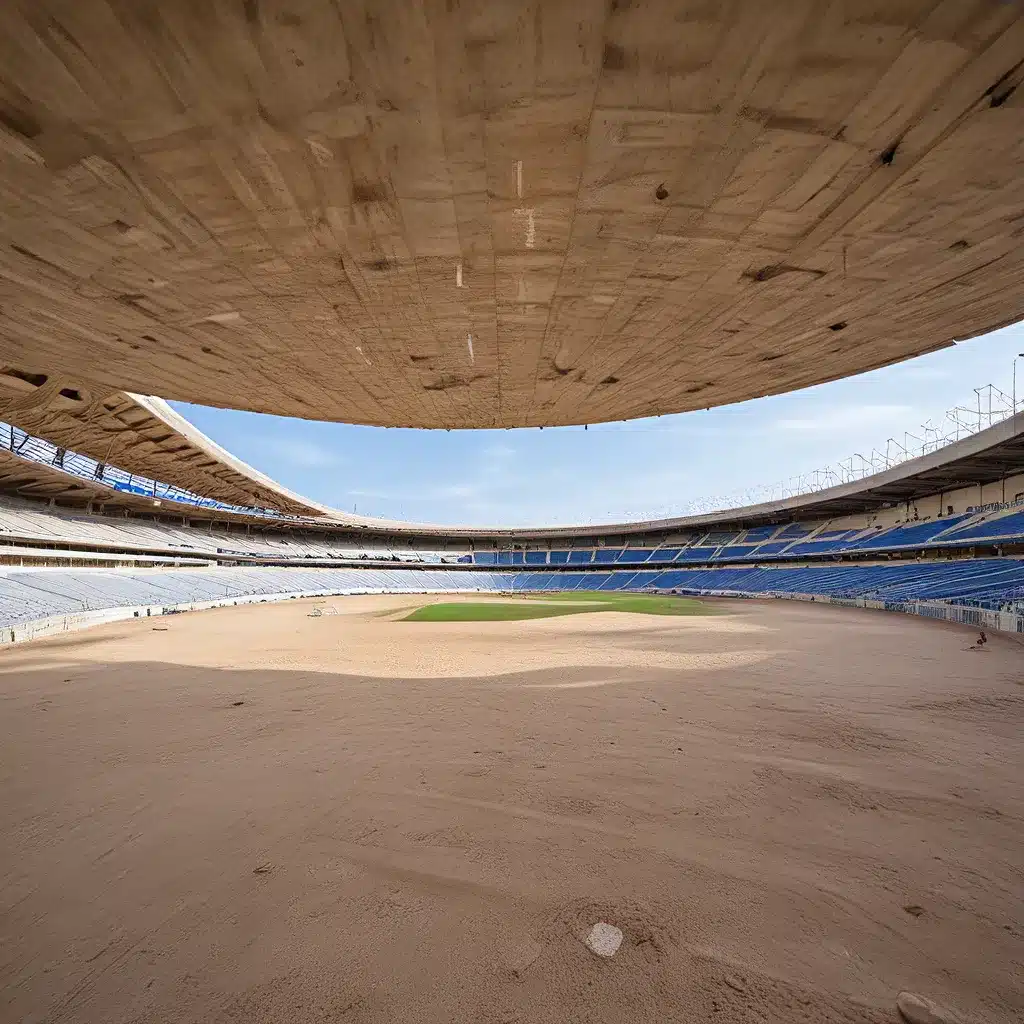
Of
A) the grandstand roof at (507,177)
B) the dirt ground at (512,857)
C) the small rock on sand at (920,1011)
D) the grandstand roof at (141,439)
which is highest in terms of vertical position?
the grandstand roof at (141,439)

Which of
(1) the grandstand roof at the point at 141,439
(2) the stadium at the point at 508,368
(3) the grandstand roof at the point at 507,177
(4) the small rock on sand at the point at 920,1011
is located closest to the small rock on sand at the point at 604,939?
(2) the stadium at the point at 508,368

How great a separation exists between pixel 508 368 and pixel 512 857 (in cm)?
645

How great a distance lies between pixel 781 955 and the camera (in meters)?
2.68

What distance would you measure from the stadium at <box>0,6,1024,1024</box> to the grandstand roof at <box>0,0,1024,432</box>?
0.09ft

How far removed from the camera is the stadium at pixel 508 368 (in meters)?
2.65

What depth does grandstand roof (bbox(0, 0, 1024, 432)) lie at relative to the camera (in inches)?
108

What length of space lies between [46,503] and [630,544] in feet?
209

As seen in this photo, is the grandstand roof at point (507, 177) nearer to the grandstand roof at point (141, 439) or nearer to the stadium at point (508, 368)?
the stadium at point (508, 368)

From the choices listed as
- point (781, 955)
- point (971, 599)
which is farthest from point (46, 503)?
point (971, 599)

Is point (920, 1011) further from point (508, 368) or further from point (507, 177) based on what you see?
point (508, 368)

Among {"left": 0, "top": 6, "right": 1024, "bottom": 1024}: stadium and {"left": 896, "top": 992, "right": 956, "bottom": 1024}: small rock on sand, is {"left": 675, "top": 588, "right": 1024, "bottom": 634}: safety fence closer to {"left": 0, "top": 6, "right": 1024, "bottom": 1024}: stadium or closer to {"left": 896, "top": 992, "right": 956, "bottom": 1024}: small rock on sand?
{"left": 0, "top": 6, "right": 1024, "bottom": 1024}: stadium

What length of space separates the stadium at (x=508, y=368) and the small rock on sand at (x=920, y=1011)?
0.09 ft

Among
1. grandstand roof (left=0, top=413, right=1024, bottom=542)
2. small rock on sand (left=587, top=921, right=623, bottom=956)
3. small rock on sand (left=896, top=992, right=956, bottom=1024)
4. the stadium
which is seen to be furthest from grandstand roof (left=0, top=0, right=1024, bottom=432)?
grandstand roof (left=0, top=413, right=1024, bottom=542)

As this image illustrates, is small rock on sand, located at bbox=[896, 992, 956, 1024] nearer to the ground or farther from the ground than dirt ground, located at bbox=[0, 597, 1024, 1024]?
farther from the ground
